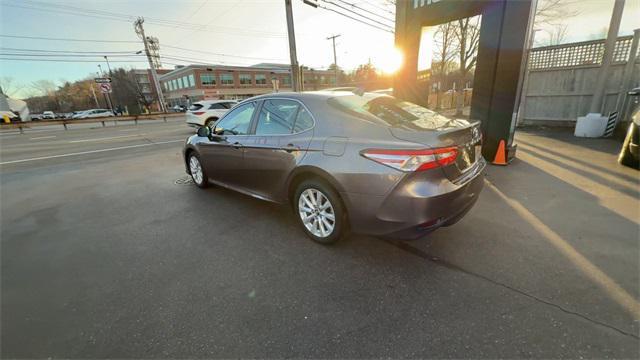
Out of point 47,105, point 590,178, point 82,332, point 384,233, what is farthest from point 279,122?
point 47,105

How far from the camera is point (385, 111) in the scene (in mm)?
2893

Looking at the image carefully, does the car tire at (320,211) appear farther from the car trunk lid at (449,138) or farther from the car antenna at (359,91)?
the car antenna at (359,91)

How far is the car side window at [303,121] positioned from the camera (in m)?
2.93

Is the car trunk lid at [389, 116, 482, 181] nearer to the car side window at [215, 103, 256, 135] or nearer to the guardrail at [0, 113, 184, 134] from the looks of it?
the car side window at [215, 103, 256, 135]

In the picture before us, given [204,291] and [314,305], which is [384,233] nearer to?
[314,305]

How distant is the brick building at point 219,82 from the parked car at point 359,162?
4485 cm

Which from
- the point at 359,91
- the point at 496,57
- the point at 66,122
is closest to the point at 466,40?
the point at 496,57

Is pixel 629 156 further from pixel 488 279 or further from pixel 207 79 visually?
pixel 207 79

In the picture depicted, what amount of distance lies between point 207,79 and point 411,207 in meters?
54.1

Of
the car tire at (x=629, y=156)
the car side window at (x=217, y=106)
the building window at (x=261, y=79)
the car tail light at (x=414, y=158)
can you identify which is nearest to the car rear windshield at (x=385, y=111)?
the car tail light at (x=414, y=158)

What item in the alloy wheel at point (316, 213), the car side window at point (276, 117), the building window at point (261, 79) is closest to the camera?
the alloy wheel at point (316, 213)

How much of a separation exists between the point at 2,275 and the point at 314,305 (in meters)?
3.22

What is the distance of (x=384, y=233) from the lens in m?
2.48

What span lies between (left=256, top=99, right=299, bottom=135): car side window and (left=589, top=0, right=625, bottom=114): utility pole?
10.1 m
